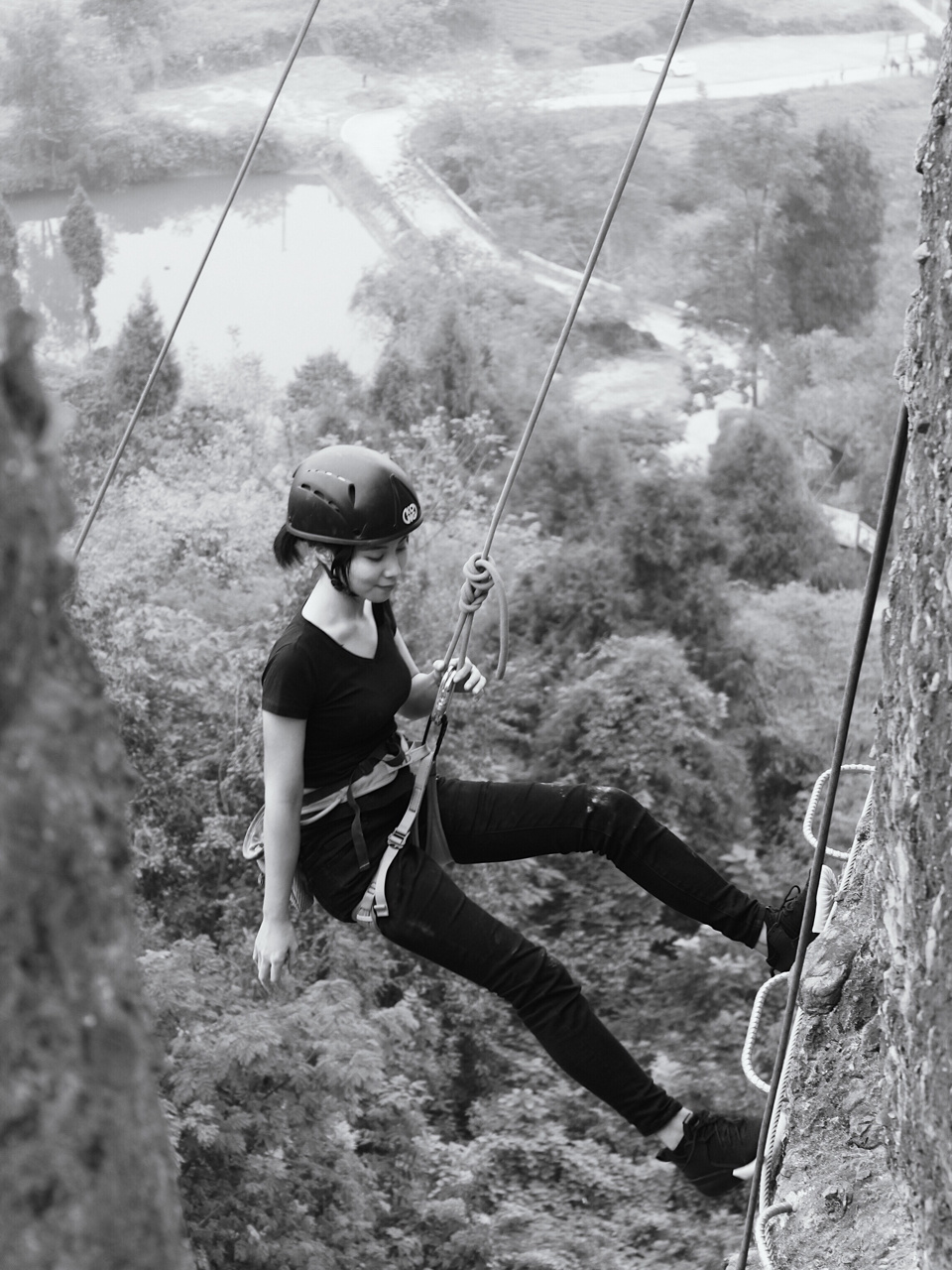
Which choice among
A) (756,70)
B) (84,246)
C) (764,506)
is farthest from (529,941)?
(756,70)

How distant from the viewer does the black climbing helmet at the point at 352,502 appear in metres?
2.52

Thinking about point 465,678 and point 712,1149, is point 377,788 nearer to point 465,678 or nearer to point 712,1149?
point 465,678

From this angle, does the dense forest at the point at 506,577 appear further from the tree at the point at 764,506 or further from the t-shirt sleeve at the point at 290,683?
the t-shirt sleeve at the point at 290,683

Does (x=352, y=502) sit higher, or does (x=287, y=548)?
(x=352, y=502)

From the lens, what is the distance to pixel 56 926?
32.3 inches

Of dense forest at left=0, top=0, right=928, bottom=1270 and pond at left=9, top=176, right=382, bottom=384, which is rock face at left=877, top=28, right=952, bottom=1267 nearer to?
→ dense forest at left=0, top=0, right=928, bottom=1270

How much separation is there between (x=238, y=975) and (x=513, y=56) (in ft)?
28.7

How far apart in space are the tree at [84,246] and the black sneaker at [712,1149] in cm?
989

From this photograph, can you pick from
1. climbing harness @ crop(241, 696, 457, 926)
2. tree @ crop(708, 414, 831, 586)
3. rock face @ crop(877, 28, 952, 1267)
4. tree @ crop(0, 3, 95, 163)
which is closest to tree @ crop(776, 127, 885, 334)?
tree @ crop(708, 414, 831, 586)

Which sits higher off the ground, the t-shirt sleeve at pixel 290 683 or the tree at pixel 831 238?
the t-shirt sleeve at pixel 290 683

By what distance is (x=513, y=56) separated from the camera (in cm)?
1325

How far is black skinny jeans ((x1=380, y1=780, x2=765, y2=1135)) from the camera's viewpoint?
8.12ft

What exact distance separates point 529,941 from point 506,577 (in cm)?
856

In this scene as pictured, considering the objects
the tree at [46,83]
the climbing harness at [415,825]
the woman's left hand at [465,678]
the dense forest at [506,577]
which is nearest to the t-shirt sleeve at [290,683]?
the climbing harness at [415,825]
